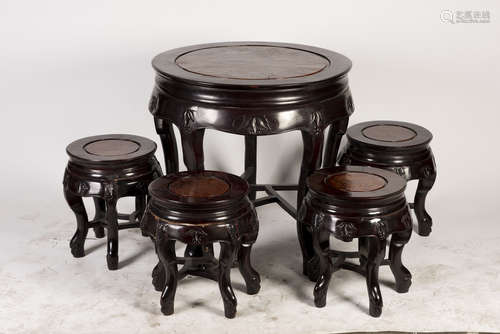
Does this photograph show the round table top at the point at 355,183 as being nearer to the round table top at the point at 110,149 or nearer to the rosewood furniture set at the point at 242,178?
the rosewood furniture set at the point at 242,178

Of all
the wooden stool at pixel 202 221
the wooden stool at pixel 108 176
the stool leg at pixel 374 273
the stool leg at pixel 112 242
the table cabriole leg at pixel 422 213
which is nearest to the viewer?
the wooden stool at pixel 202 221

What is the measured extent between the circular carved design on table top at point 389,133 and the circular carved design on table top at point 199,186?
3.64 feet

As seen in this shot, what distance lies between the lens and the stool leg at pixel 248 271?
4148mm

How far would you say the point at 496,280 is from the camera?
4457 millimetres

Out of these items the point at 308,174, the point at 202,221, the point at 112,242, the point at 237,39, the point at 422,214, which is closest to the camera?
the point at 202,221

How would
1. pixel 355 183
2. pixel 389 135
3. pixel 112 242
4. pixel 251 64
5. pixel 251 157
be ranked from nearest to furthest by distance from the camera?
pixel 355 183 < pixel 251 64 < pixel 112 242 < pixel 389 135 < pixel 251 157

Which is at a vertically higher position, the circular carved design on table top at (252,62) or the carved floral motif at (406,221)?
the circular carved design on table top at (252,62)

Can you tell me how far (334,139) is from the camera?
4.61 m

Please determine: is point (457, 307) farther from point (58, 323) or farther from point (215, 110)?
point (58, 323)

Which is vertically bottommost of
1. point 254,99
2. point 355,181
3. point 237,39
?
point 355,181

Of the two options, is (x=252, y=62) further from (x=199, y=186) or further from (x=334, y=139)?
(x=199, y=186)

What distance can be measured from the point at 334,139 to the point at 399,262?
73 cm

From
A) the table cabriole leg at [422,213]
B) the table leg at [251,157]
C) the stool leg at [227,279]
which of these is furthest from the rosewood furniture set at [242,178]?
the table leg at [251,157]

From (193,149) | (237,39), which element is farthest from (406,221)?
(237,39)
